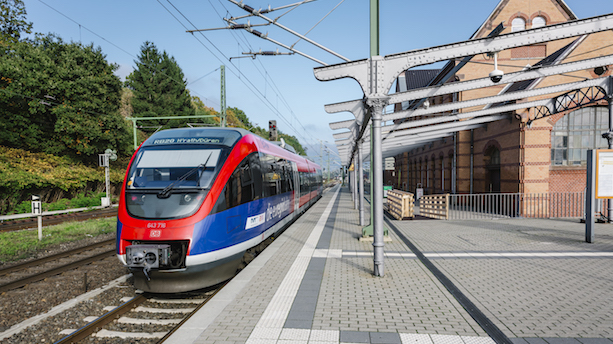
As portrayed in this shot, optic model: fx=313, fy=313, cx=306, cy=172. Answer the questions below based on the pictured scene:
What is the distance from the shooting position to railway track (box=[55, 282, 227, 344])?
160 inches

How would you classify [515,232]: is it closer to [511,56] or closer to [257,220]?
[257,220]

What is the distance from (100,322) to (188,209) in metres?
1.87

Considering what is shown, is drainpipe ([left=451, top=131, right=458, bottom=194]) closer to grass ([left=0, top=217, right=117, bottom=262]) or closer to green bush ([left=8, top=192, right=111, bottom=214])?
grass ([left=0, top=217, right=117, bottom=262])

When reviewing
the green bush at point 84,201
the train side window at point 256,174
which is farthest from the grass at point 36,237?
the green bush at point 84,201

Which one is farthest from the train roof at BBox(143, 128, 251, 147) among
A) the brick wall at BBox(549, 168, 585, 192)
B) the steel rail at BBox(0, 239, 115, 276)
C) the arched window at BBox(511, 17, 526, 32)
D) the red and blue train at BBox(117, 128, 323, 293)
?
the arched window at BBox(511, 17, 526, 32)

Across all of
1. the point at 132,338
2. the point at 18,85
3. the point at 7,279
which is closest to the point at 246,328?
the point at 132,338

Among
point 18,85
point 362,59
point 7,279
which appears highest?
point 18,85

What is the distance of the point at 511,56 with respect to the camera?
57.3ft

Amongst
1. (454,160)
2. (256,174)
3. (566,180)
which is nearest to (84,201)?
(256,174)

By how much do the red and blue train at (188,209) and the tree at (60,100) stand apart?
2097 centimetres

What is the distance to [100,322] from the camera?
428cm

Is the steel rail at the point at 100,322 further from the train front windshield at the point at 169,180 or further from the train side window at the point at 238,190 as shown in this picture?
the train side window at the point at 238,190

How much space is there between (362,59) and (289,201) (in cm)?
606

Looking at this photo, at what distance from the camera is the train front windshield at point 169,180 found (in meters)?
5.04
